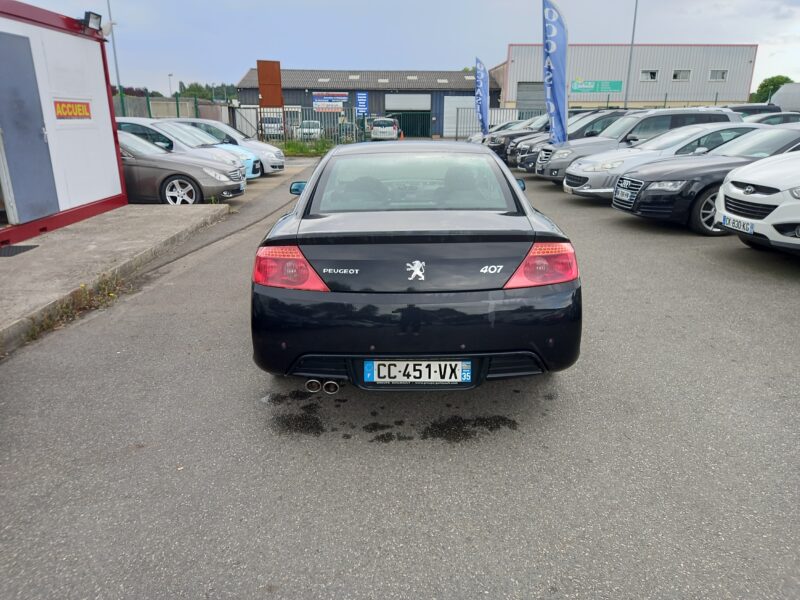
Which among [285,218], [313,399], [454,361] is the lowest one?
[313,399]

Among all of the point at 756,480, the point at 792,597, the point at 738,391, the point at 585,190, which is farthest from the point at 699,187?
the point at 792,597

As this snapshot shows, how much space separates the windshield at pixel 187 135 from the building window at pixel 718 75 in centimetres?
4705

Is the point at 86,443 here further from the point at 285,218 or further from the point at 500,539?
the point at 500,539

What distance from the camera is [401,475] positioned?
277 centimetres

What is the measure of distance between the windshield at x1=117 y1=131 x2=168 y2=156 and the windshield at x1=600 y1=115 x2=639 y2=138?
31.6 feet

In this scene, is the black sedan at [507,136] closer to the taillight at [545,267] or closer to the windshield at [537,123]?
the windshield at [537,123]

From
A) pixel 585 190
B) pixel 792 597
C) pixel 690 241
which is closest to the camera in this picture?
pixel 792 597

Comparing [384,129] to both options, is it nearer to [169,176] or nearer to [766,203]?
[169,176]

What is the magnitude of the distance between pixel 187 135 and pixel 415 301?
11.7 metres

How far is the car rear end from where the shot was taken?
3234 cm

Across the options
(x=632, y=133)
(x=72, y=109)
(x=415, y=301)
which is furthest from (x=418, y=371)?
Answer: (x=632, y=133)

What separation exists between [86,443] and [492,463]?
82.8 inches

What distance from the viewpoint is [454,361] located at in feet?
9.57

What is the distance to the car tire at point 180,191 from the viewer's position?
34.6 feet
